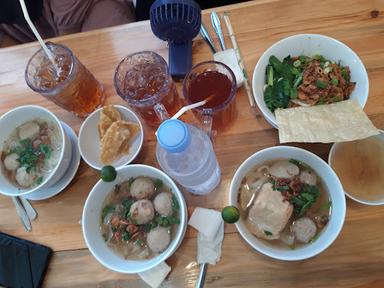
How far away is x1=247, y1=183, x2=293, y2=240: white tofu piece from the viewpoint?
0.96 m

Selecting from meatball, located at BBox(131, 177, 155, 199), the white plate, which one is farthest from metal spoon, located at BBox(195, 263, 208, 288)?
the white plate

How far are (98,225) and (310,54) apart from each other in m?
0.81

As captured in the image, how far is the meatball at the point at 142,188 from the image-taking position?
3.43 ft

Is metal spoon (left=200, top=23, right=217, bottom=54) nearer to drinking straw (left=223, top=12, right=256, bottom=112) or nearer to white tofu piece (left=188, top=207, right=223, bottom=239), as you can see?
drinking straw (left=223, top=12, right=256, bottom=112)

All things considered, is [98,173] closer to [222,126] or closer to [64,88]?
[64,88]

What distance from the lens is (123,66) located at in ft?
3.69

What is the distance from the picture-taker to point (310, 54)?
1.14 metres

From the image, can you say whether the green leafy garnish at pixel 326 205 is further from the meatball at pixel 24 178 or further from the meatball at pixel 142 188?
the meatball at pixel 24 178

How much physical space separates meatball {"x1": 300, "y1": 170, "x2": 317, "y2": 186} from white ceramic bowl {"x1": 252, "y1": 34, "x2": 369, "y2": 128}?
0.16m

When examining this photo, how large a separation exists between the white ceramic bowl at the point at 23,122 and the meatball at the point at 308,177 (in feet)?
2.22

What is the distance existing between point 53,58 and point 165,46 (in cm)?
36

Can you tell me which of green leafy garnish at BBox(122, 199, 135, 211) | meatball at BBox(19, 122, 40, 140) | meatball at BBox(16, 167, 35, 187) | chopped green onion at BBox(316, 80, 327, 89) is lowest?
green leafy garnish at BBox(122, 199, 135, 211)

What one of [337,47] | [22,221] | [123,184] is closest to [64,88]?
[123,184]

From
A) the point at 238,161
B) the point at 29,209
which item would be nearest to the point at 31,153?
the point at 29,209
